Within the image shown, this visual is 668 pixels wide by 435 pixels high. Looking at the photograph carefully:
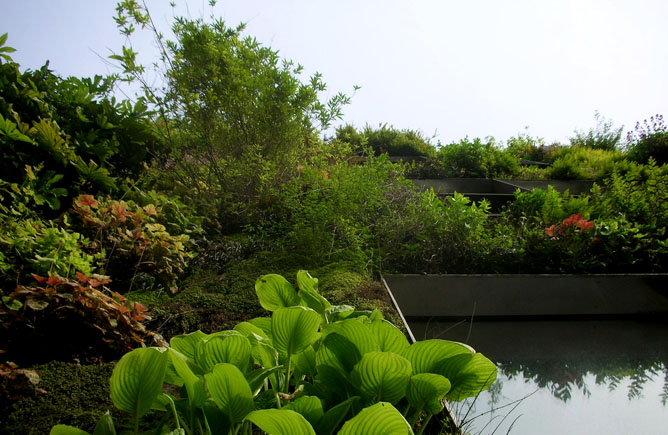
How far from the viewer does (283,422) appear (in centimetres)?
68

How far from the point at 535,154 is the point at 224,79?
898 centimetres

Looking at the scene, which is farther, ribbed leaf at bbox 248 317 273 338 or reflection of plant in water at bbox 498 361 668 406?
reflection of plant in water at bbox 498 361 668 406

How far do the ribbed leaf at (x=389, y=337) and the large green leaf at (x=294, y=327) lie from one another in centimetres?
14

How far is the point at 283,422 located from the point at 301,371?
17.8 inches

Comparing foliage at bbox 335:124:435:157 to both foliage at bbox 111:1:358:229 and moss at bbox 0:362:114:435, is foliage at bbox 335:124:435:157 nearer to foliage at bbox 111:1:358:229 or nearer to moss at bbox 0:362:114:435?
foliage at bbox 111:1:358:229

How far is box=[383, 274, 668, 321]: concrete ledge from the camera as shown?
9.18 feet

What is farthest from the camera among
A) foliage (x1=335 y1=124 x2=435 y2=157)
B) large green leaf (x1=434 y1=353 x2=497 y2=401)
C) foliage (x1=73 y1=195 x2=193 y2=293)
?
foliage (x1=335 y1=124 x2=435 y2=157)

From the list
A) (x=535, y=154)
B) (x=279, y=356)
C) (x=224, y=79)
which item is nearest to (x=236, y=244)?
(x=224, y=79)

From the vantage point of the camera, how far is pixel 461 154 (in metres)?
7.79

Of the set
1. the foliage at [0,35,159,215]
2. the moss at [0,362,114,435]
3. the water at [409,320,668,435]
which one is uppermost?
the foliage at [0,35,159,215]

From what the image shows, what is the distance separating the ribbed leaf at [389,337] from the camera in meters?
0.99

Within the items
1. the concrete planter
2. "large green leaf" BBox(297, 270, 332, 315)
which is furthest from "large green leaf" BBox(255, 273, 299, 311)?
the concrete planter

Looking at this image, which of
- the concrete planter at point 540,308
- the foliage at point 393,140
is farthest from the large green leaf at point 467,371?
the foliage at point 393,140

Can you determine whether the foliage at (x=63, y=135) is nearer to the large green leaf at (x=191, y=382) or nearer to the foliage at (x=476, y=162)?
the large green leaf at (x=191, y=382)
